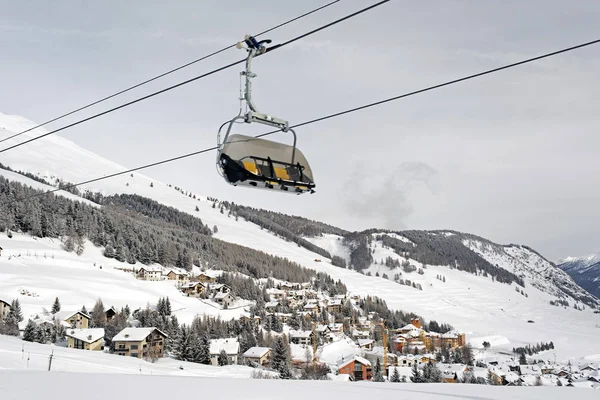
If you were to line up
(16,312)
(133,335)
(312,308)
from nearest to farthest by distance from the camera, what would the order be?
(16,312) < (133,335) < (312,308)

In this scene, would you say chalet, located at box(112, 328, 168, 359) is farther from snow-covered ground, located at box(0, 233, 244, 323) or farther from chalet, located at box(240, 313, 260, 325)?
chalet, located at box(240, 313, 260, 325)

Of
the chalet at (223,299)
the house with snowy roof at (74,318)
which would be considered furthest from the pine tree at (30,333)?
the chalet at (223,299)

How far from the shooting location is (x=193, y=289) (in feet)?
335

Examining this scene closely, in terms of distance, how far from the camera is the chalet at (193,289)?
99.7 metres

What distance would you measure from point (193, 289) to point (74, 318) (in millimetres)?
42527

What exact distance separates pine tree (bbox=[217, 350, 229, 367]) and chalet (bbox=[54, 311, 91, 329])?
20.1 m

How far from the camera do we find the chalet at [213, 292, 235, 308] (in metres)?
95.4

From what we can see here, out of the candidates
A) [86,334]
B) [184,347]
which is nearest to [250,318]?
[184,347]

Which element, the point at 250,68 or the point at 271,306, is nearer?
the point at 250,68

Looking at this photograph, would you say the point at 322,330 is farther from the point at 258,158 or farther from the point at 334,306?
the point at 258,158

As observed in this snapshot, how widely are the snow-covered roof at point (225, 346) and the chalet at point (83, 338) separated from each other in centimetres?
1308

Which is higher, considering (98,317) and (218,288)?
(218,288)

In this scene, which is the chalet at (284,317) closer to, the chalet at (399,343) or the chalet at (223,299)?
the chalet at (223,299)

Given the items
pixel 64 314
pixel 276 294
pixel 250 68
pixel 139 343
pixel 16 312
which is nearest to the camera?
pixel 250 68
